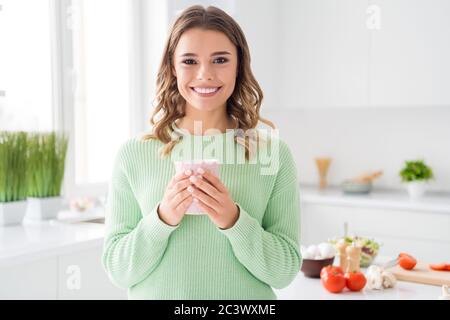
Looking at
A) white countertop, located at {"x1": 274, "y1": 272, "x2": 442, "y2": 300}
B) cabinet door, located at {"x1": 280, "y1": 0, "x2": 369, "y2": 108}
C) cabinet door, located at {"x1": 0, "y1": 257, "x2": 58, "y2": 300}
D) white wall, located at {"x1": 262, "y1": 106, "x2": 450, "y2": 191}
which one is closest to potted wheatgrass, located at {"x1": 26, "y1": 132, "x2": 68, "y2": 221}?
cabinet door, located at {"x1": 0, "y1": 257, "x2": 58, "y2": 300}

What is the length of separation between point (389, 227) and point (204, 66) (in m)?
2.53

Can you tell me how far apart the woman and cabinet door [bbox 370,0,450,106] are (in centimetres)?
254

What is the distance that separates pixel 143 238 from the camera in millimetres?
1175

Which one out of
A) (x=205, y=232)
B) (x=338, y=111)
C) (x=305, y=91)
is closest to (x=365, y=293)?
(x=205, y=232)

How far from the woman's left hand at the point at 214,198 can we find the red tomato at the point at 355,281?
70 cm

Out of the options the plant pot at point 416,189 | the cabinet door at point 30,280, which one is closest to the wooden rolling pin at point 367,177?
the plant pot at point 416,189

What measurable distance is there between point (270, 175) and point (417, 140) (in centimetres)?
290

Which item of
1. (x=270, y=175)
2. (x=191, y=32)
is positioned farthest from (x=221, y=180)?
(x=191, y=32)

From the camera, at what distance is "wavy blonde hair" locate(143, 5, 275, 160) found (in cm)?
122

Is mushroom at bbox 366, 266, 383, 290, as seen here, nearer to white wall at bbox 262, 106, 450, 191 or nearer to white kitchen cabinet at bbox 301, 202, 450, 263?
white kitchen cabinet at bbox 301, 202, 450, 263

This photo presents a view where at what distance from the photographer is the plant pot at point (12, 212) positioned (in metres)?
2.31

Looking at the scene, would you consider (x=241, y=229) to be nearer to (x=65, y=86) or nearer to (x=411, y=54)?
(x=65, y=86)

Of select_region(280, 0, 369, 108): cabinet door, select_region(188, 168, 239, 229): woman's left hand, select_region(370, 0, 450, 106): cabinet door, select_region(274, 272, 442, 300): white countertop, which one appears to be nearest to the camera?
select_region(188, 168, 239, 229): woman's left hand

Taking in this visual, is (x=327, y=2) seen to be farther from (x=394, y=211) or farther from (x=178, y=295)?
(x=178, y=295)
